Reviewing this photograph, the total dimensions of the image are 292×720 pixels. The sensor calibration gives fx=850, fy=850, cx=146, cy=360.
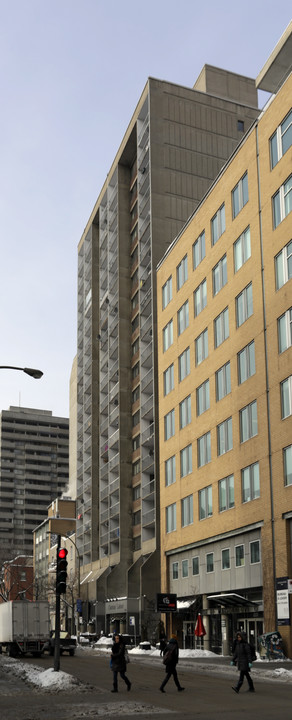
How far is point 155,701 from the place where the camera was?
2044 cm

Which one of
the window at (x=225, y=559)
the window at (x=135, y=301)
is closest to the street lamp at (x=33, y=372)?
the window at (x=225, y=559)

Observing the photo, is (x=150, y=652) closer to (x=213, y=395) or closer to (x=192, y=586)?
(x=192, y=586)

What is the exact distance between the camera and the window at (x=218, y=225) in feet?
169

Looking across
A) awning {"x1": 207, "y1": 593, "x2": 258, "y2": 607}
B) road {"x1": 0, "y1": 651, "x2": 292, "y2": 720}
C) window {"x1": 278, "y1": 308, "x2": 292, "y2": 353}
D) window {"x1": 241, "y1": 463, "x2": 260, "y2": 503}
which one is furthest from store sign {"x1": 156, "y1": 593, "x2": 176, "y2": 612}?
road {"x1": 0, "y1": 651, "x2": 292, "y2": 720}

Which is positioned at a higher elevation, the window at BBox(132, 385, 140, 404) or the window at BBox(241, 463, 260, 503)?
the window at BBox(132, 385, 140, 404)

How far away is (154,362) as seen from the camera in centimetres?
7438

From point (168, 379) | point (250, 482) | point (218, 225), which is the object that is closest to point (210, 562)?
point (250, 482)

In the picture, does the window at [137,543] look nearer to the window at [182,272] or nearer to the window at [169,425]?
the window at [169,425]

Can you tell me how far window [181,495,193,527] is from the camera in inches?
2164

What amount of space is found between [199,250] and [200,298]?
334 centimetres

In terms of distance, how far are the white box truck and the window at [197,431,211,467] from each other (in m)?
13.0

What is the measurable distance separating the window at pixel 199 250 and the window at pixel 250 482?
16.2 m

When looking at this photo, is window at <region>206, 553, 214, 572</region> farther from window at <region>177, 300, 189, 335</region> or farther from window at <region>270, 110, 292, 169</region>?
window at <region>270, 110, 292, 169</region>

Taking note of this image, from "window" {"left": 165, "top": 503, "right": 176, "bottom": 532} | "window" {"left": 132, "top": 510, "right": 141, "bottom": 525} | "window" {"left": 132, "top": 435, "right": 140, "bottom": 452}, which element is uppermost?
"window" {"left": 132, "top": 435, "right": 140, "bottom": 452}
